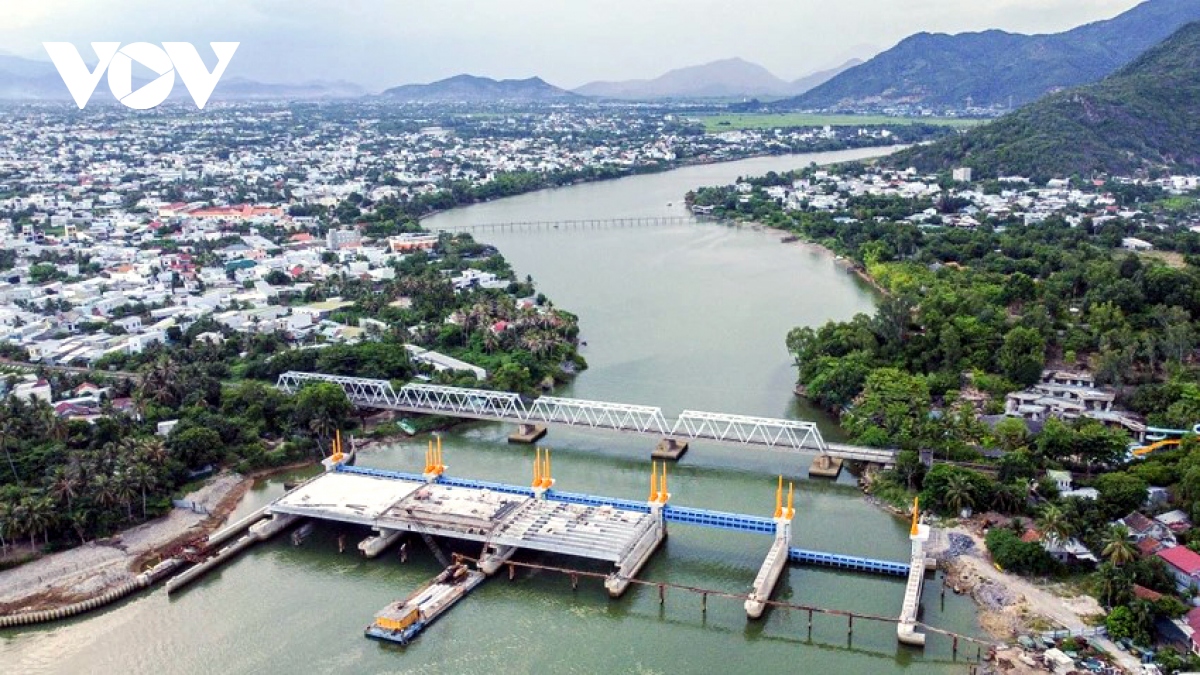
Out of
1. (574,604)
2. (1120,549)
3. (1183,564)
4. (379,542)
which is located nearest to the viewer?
(1183,564)

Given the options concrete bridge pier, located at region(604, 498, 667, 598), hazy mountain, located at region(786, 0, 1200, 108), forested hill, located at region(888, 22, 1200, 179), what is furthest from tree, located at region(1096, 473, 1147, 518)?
hazy mountain, located at region(786, 0, 1200, 108)

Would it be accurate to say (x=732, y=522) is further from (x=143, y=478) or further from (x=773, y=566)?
(x=143, y=478)

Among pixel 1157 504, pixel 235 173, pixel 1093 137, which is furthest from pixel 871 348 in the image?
pixel 235 173

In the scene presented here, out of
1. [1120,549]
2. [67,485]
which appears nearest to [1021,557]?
[1120,549]

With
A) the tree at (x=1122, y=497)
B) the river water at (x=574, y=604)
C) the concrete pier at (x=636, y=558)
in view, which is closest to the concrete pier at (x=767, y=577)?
the river water at (x=574, y=604)

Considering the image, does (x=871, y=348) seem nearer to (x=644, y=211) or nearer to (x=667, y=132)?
(x=644, y=211)

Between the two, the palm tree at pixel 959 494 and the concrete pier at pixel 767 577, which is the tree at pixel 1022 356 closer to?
the palm tree at pixel 959 494
